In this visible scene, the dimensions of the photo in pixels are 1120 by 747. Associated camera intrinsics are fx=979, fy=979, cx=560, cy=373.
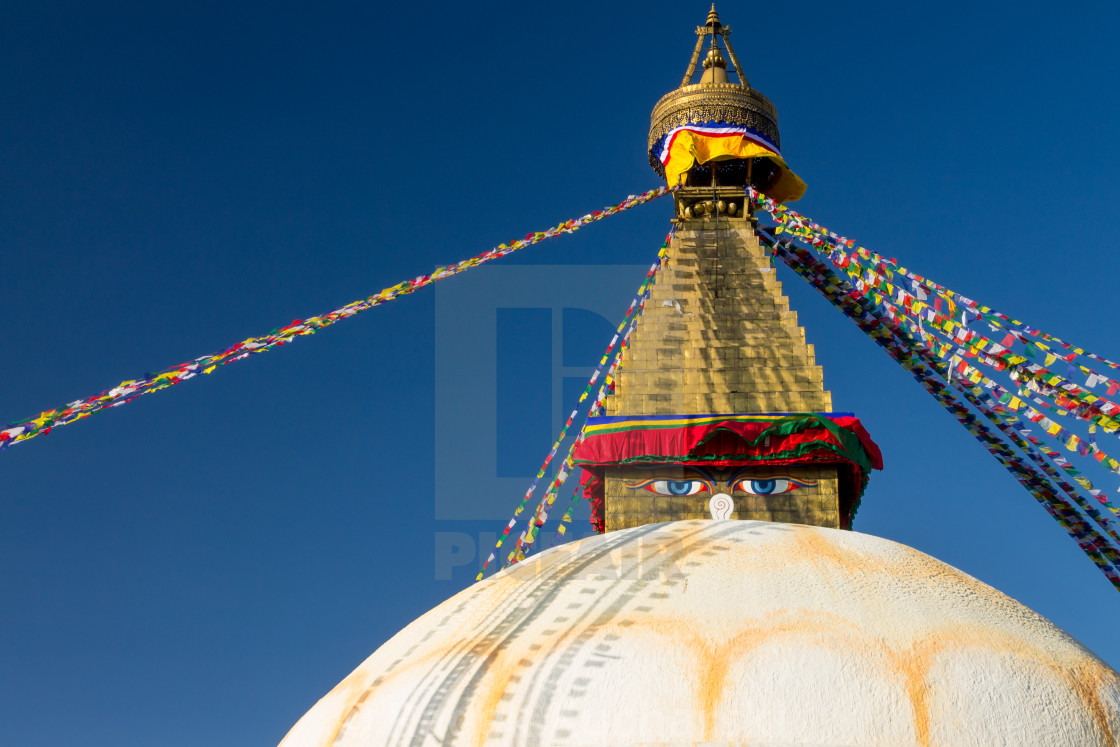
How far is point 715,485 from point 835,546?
6448mm

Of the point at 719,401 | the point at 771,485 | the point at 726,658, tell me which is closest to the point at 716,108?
the point at 719,401

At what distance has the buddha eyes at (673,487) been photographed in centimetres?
1038

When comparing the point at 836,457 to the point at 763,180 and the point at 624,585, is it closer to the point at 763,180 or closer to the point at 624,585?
the point at 763,180

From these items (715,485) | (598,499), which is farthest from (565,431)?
(715,485)

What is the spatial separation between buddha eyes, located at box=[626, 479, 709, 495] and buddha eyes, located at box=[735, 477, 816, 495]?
41cm

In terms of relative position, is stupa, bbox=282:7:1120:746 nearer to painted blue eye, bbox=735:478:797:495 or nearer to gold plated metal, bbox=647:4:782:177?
painted blue eye, bbox=735:478:797:495

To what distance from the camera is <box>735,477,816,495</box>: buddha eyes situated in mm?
10406

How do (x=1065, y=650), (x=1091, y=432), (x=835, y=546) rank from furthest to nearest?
(x=1091, y=432) < (x=835, y=546) < (x=1065, y=650)

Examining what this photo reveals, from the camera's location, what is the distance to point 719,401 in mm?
11062

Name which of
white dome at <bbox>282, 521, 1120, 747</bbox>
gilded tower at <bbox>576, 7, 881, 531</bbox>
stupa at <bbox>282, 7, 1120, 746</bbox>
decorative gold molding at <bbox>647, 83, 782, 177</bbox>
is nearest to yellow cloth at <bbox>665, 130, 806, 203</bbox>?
gilded tower at <bbox>576, 7, 881, 531</bbox>

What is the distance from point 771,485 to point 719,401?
1150mm

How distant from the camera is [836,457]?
10.5 m

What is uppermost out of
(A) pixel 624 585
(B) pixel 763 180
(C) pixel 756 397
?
(B) pixel 763 180

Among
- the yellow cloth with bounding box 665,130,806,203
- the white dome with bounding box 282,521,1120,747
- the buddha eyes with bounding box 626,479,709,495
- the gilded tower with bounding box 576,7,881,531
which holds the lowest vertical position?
the white dome with bounding box 282,521,1120,747
